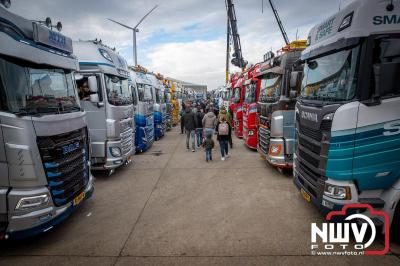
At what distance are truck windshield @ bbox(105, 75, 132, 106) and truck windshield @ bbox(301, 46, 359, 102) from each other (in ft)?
16.1

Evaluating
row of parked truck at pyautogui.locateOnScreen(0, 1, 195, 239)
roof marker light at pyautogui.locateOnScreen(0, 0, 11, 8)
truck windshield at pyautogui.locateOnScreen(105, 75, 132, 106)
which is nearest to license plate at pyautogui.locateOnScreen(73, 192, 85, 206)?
row of parked truck at pyautogui.locateOnScreen(0, 1, 195, 239)

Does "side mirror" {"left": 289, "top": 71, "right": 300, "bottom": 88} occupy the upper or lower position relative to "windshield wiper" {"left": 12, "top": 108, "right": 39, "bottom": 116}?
upper

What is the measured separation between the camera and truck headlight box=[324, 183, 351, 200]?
3463mm

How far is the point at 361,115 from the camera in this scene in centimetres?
330

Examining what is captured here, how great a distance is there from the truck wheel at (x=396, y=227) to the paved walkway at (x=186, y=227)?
241mm

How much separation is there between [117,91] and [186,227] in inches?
181

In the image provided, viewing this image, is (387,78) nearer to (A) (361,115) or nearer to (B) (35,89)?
(A) (361,115)

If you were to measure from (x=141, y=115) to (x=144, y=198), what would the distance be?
4964 mm

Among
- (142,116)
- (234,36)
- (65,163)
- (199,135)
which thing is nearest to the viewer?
(65,163)

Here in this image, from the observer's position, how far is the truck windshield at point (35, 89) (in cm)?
335

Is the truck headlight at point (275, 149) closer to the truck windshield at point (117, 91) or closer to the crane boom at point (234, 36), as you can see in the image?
the truck windshield at point (117, 91)

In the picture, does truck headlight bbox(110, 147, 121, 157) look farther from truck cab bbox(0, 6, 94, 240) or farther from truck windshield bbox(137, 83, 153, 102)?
truck windshield bbox(137, 83, 153, 102)

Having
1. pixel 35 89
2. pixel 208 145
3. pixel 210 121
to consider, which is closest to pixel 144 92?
pixel 210 121

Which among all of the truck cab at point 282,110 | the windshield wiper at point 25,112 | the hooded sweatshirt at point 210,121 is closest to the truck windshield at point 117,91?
the hooded sweatshirt at point 210,121
